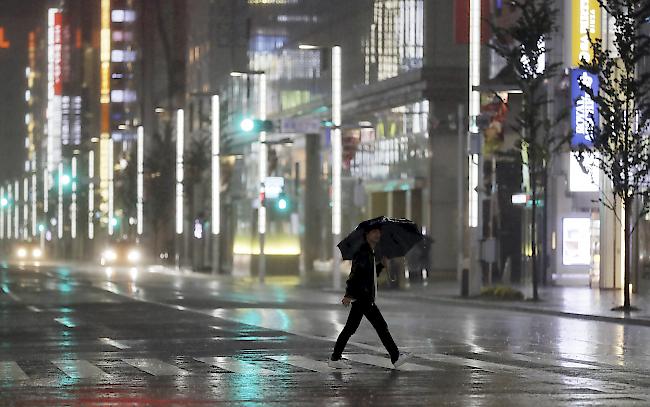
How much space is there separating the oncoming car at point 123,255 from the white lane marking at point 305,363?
72.8 metres

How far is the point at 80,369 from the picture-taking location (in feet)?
65.3

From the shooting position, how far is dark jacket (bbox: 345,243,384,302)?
19469mm

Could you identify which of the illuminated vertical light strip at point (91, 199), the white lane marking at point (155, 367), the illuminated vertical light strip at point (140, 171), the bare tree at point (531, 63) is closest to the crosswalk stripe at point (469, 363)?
the white lane marking at point (155, 367)

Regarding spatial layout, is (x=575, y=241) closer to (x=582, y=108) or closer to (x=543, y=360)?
(x=582, y=108)

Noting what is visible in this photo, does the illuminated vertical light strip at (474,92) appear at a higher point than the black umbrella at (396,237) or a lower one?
higher

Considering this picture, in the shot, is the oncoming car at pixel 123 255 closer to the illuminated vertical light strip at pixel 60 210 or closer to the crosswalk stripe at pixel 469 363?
the illuminated vertical light strip at pixel 60 210

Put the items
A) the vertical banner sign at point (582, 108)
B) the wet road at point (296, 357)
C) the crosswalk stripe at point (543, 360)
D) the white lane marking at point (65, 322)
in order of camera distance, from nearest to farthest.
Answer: the wet road at point (296, 357) < the crosswalk stripe at point (543, 360) < the white lane marking at point (65, 322) < the vertical banner sign at point (582, 108)

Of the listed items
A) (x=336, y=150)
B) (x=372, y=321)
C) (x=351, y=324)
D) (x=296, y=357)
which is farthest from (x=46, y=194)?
(x=372, y=321)

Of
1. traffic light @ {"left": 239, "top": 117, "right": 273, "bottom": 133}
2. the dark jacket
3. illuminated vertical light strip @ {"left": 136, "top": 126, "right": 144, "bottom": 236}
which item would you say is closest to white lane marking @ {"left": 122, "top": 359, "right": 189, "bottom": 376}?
the dark jacket

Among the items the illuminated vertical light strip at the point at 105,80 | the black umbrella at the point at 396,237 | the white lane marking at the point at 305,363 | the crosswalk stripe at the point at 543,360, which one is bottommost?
the crosswalk stripe at the point at 543,360

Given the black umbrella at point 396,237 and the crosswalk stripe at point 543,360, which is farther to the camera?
the crosswalk stripe at point 543,360

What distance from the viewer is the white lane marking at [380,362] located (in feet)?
65.4

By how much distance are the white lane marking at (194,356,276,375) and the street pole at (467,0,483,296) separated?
21038 mm

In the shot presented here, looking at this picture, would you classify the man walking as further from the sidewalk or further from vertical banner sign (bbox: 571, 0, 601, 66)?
vertical banner sign (bbox: 571, 0, 601, 66)
